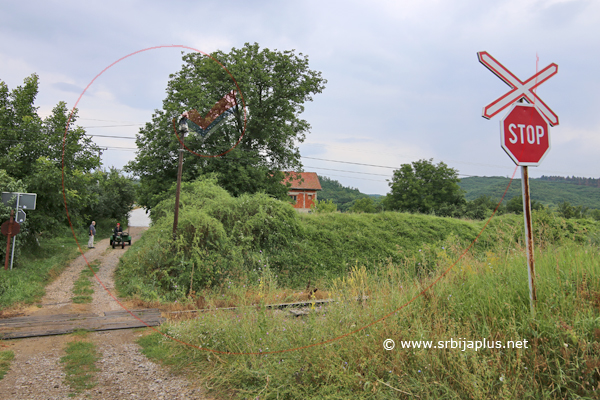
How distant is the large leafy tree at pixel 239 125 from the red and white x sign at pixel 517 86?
13.0 meters

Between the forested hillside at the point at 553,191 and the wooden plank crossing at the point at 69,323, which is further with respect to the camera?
the wooden plank crossing at the point at 69,323

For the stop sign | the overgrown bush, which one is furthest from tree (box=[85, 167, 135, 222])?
the stop sign

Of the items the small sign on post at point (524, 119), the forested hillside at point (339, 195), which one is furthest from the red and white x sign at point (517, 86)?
the forested hillside at point (339, 195)

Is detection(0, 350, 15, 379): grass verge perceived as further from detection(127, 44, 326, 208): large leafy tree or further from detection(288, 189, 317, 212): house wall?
detection(288, 189, 317, 212): house wall

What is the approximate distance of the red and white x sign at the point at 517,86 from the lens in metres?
2.89

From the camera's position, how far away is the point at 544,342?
2930 millimetres

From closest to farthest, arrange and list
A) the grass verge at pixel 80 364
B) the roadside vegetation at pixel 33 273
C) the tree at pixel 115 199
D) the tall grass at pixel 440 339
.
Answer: the tall grass at pixel 440 339, the grass verge at pixel 80 364, the roadside vegetation at pixel 33 273, the tree at pixel 115 199

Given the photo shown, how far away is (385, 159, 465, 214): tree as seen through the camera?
75.2ft

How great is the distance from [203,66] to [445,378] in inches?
771

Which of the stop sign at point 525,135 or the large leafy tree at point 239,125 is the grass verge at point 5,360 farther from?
the large leafy tree at point 239,125

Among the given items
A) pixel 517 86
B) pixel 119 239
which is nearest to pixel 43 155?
pixel 119 239

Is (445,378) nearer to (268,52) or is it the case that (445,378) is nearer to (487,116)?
(487,116)

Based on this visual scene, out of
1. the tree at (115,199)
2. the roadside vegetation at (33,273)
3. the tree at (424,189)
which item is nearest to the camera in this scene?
the roadside vegetation at (33,273)

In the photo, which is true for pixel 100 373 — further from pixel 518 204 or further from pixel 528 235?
pixel 518 204
